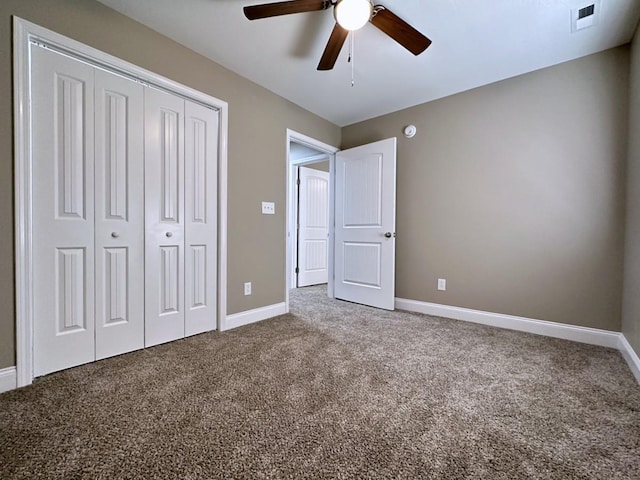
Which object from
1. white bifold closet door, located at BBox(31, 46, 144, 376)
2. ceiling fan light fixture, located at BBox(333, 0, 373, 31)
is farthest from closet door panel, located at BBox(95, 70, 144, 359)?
ceiling fan light fixture, located at BBox(333, 0, 373, 31)

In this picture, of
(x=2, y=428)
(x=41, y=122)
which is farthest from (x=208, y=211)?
(x=2, y=428)

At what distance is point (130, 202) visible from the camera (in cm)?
196

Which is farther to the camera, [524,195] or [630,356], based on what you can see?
[524,195]

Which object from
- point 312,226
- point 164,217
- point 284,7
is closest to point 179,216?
point 164,217

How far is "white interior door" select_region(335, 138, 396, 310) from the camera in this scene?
3205mm

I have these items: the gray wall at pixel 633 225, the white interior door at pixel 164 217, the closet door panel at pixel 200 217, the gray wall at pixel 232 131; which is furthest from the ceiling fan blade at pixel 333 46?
the gray wall at pixel 633 225

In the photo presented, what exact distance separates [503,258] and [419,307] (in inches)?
39.4

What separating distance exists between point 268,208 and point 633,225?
2884 mm

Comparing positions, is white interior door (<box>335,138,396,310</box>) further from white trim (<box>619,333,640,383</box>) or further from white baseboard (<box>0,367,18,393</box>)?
white baseboard (<box>0,367,18,393</box>)

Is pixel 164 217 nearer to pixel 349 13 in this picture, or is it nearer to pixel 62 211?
pixel 62 211

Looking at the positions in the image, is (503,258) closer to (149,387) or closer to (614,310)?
(614,310)

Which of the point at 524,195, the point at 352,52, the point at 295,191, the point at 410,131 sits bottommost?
the point at 524,195

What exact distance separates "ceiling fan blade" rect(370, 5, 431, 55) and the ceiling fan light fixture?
2.7 inches

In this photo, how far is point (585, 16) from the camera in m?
1.86
